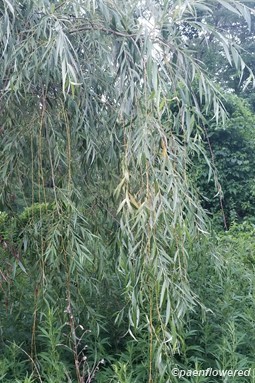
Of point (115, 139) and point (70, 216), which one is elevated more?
point (115, 139)

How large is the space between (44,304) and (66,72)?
1.06 m

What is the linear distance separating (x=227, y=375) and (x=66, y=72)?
51.9 inches

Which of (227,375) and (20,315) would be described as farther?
(20,315)

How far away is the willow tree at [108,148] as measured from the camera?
168cm

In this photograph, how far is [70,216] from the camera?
2.01 meters

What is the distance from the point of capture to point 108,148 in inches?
85.0

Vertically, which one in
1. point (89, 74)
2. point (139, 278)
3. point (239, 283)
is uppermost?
point (89, 74)

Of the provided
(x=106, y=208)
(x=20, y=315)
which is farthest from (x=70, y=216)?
(x=20, y=315)

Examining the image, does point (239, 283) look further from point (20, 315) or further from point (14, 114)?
point (14, 114)

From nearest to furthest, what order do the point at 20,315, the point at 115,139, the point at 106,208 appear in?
the point at 115,139 → the point at 106,208 → the point at 20,315

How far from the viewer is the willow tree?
1.68 m

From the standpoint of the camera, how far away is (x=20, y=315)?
2584 mm

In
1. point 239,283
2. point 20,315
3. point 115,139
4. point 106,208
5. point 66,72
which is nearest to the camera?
point 66,72

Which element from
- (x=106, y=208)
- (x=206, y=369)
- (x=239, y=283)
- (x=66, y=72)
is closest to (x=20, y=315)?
(x=106, y=208)
